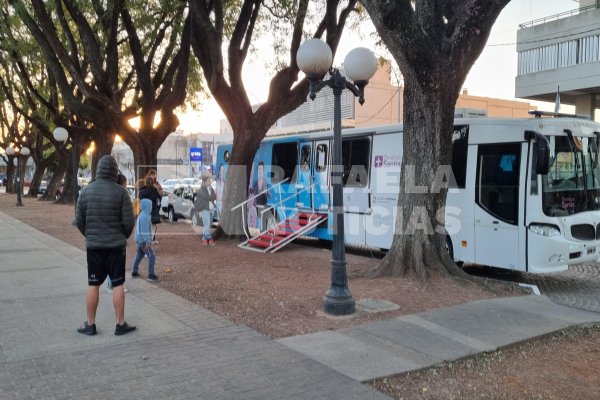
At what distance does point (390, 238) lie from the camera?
1182cm

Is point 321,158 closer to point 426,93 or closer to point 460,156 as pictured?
point 460,156

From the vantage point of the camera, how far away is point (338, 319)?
674cm

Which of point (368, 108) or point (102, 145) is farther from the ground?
point (368, 108)

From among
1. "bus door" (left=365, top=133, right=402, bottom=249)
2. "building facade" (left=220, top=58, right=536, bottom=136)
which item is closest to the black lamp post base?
"bus door" (left=365, top=133, right=402, bottom=249)

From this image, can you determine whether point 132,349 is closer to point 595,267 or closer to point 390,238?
point 390,238

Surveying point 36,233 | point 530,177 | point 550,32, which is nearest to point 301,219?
point 530,177

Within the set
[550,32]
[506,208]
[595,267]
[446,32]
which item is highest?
[550,32]

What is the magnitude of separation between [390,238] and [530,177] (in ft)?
11.4

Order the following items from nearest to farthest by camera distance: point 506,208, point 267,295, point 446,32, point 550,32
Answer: point 267,295
point 446,32
point 506,208
point 550,32

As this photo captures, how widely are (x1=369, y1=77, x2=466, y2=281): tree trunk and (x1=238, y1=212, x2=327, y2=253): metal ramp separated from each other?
13.6ft

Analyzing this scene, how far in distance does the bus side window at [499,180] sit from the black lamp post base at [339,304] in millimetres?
4009

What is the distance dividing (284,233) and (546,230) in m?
6.16

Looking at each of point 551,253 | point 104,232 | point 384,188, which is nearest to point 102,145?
point 384,188

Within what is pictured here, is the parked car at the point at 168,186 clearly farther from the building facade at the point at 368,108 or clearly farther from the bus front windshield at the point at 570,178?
the bus front windshield at the point at 570,178
